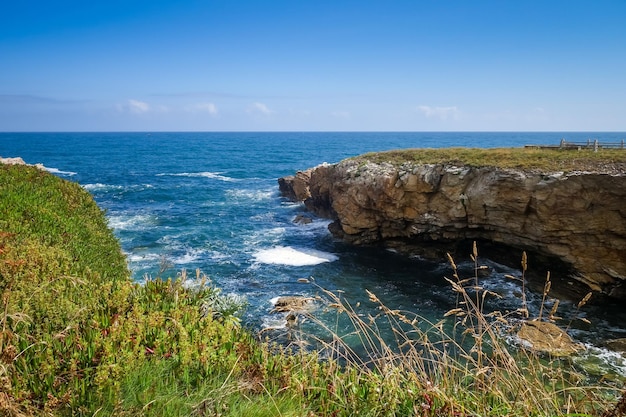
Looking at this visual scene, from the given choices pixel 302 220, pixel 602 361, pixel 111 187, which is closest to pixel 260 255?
pixel 302 220

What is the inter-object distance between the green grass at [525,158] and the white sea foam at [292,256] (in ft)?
29.5

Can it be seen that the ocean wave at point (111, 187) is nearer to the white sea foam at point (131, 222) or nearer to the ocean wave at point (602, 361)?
the white sea foam at point (131, 222)

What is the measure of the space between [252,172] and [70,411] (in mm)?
72182

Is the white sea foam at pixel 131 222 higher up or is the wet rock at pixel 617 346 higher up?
the white sea foam at pixel 131 222

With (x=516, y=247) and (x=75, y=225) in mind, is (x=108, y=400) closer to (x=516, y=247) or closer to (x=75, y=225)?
(x=75, y=225)

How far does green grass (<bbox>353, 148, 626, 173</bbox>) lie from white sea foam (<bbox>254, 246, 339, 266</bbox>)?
8977 mm

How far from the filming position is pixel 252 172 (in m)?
74.3

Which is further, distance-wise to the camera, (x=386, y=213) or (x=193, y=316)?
(x=386, y=213)

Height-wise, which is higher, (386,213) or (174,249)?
(386,213)

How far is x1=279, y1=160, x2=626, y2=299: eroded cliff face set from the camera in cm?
2022

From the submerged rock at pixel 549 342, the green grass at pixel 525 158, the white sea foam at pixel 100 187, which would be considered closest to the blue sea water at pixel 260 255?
the white sea foam at pixel 100 187

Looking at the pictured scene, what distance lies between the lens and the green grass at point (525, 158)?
Answer: 2166 cm

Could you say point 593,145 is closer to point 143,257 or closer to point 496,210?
point 496,210

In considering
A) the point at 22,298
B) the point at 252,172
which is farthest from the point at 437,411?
the point at 252,172
